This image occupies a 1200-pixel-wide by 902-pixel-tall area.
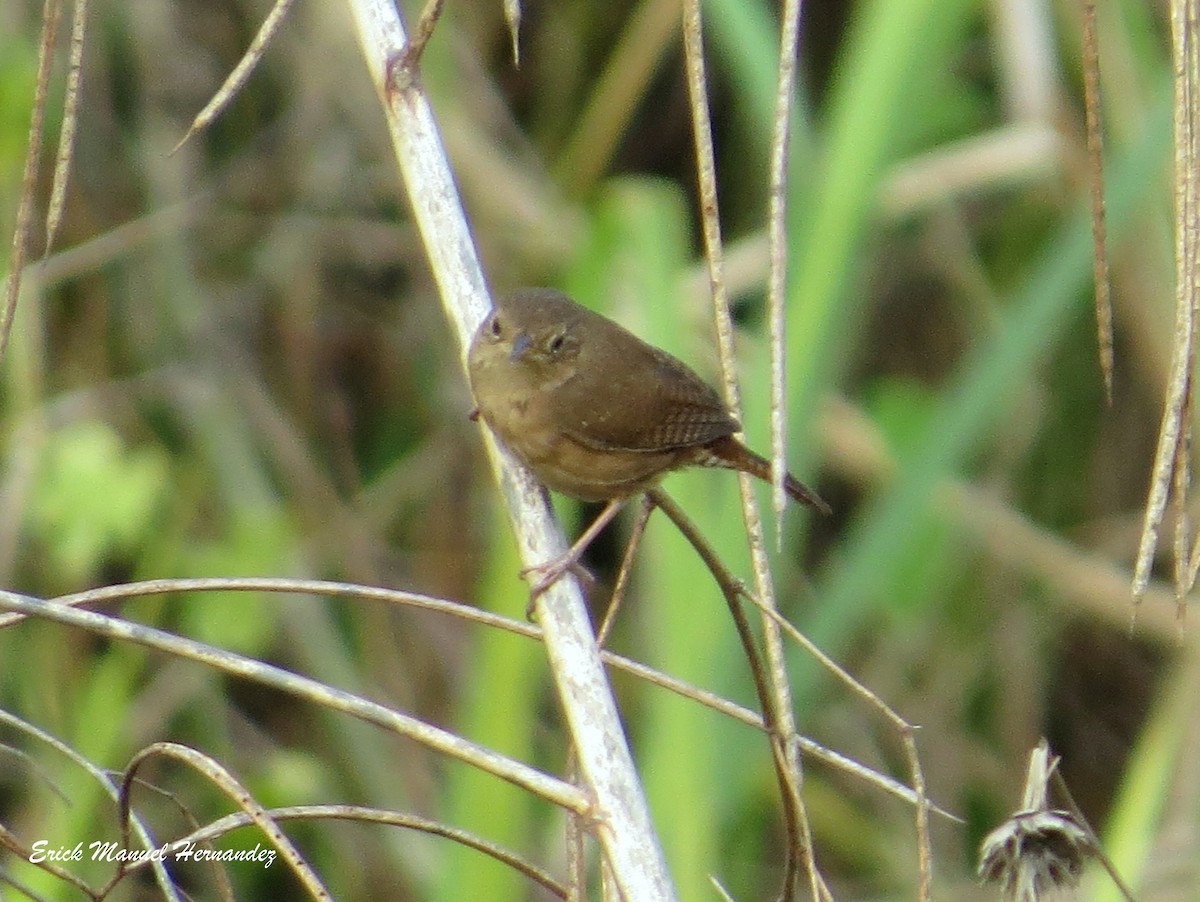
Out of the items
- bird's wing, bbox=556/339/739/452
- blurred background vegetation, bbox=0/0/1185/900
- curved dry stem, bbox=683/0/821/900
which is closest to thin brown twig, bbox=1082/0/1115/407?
curved dry stem, bbox=683/0/821/900

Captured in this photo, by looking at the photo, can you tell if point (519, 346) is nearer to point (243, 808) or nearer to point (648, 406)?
point (648, 406)

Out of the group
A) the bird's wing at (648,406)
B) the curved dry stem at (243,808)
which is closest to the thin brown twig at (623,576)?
the curved dry stem at (243,808)

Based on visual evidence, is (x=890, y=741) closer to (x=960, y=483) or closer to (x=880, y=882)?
(x=880, y=882)

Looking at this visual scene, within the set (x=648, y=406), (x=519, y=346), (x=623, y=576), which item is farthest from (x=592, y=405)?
(x=623, y=576)

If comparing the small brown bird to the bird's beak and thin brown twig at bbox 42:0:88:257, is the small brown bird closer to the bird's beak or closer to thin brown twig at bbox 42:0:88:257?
the bird's beak

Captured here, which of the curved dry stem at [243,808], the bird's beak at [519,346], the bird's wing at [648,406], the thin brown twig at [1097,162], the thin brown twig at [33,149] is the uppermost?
the bird's wing at [648,406]

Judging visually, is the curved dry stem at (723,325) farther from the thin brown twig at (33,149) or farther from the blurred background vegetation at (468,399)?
the blurred background vegetation at (468,399)
